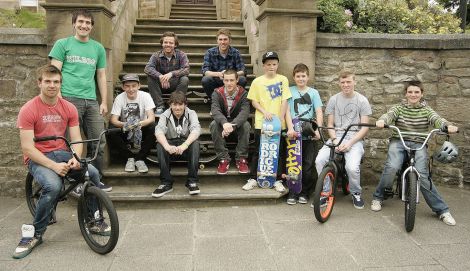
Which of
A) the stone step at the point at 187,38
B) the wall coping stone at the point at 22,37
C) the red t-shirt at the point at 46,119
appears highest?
the stone step at the point at 187,38

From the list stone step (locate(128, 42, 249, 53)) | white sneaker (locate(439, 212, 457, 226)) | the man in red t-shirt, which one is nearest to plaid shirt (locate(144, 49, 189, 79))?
stone step (locate(128, 42, 249, 53))

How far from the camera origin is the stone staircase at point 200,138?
475 centimetres

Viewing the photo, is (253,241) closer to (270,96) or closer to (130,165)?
(270,96)

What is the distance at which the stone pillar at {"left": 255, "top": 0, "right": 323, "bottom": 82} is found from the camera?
17.4 feet

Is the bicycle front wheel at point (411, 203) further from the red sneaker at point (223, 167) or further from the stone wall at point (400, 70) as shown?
the red sneaker at point (223, 167)

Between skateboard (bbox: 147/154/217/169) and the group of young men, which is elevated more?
the group of young men

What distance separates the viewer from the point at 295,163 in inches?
191

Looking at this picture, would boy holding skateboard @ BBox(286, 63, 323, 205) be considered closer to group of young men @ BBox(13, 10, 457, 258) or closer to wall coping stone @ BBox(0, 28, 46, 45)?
group of young men @ BBox(13, 10, 457, 258)

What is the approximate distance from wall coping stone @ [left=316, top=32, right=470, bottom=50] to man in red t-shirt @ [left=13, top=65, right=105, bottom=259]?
345cm

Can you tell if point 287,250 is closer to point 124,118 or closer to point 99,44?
point 124,118

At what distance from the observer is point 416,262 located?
3.38 metres

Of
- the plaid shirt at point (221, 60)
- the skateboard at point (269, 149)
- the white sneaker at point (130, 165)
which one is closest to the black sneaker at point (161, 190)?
the white sneaker at point (130, 165)

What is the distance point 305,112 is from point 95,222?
8.97 feet

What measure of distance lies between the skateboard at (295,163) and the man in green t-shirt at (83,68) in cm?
219
